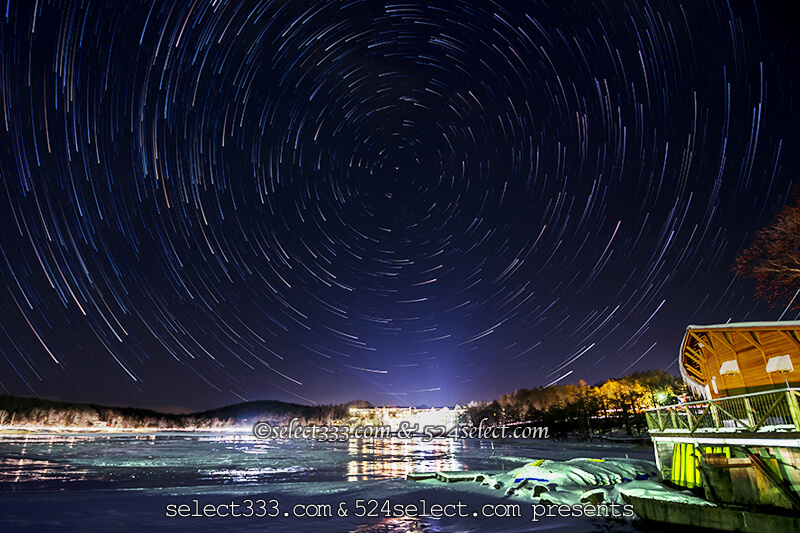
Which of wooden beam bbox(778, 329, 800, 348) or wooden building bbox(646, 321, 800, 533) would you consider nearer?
wooden building bbox(646, 321, 800, 533)

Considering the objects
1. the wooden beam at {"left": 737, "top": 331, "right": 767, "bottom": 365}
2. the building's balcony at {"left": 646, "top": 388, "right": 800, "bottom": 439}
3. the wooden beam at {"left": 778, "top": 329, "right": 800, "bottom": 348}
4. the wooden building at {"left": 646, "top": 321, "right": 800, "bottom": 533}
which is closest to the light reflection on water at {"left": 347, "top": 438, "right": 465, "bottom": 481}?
the building's balcony at {"left": 646, "top": 388, "right": 800, "bottom": 439}

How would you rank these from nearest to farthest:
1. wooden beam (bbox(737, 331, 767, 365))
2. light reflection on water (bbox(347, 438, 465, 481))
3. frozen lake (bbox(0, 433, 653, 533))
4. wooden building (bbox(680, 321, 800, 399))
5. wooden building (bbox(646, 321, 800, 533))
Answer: wooden building (bbox(646, 321, 800, 533)), frozen lake (bbox(0, 433, 653, 533)), wooden building (bbox(680, 321, 800, 399)), wooden beam (bbox(737, 331, 767, 365)), light reflection on water (bbox(347, 438, 465, 481))

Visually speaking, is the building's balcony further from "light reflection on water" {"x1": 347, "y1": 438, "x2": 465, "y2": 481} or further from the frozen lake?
"light reflection on water" {"x1": 347, "y1": 438, "x2": 465, "y2": 481}

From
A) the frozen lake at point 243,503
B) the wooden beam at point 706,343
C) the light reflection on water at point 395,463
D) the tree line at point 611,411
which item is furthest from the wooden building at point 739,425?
the tree line at point 611,411

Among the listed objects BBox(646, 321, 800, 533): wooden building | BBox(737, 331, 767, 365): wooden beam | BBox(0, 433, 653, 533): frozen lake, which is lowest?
BBox(0, 433, 653, 533): frozen lake

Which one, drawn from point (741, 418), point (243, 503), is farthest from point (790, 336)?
point (243, 503)

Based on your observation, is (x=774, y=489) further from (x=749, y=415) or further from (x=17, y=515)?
(x=17, y=515)

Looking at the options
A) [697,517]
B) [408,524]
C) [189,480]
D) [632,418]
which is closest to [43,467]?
[189,480]

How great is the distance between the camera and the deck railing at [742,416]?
13.8 meters

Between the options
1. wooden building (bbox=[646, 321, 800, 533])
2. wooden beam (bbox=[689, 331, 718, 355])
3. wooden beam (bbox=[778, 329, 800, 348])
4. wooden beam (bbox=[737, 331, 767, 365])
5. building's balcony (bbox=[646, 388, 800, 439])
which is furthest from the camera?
wooden beam (bbox=[689, 331, 718, 355])

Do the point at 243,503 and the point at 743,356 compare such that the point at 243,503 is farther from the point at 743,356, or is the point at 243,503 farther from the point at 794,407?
the point at 743,356

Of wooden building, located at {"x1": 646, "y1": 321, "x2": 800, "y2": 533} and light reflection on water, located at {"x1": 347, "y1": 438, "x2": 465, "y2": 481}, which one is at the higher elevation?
wooden building, located at {"x1": 646, "y1": 321, "x2": 800, "y2": 533}

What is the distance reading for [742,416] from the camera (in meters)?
17.7

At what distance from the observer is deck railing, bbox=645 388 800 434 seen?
13844 millimetres
